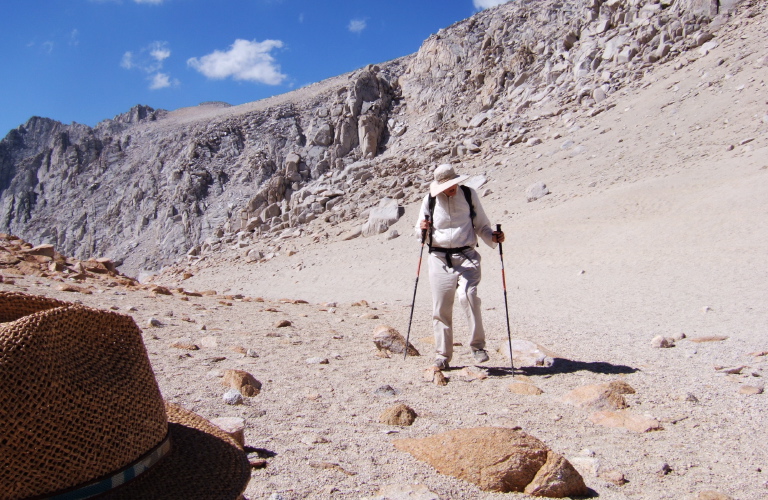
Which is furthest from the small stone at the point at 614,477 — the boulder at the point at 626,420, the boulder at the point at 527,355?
the boulder at the point at 527,355

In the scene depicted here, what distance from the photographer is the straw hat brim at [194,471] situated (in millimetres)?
1426

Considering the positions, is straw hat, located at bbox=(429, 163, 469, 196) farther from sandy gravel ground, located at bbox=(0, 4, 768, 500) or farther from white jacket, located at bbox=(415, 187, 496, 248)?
sandy gravel ground, located at bbox=(0, 4, 768, 500)

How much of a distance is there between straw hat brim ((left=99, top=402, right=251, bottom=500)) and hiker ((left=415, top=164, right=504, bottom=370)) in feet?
12.3

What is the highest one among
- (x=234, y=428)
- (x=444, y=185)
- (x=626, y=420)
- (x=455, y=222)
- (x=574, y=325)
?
(x=444, y=185)

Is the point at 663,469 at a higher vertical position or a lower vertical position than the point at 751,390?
higher

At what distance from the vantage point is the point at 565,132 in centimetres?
2430

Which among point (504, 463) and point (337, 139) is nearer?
point (504, 463)

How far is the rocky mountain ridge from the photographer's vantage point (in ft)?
88.3

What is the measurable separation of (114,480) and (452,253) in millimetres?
4360

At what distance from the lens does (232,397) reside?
3.80m

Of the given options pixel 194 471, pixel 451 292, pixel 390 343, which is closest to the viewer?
pixel 194 471

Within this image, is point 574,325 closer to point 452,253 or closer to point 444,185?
point 452,253

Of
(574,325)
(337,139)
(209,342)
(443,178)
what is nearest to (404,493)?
(443,178)

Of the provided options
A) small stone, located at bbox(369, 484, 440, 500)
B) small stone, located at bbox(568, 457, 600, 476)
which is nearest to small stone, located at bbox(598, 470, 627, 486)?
small stone, located at bbox(568, 457, 600, 476)
